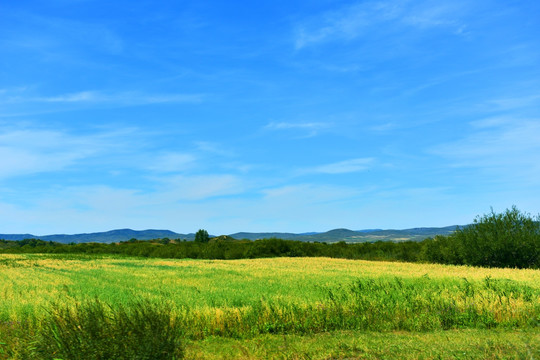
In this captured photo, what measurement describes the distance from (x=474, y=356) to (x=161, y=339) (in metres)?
7.05

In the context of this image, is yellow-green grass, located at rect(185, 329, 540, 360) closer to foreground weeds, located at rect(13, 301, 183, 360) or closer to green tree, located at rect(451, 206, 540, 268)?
foreground weeds, located at rect(13, 301, 183, 360)

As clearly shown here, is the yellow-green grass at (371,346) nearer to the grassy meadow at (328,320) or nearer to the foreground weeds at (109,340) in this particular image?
the grassy meadow at (328,320)

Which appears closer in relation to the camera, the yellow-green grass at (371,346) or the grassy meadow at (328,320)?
the yellow-green grass at (371,346)

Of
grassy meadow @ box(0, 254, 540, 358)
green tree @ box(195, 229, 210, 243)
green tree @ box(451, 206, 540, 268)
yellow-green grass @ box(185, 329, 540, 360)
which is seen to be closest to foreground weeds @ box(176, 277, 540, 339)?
grassy meadow @ box(0, 254, 540, 358)

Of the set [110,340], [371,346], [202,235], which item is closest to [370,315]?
[371,346]

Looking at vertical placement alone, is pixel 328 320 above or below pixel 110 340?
below

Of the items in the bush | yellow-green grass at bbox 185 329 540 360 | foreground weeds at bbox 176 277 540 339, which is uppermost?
the bush

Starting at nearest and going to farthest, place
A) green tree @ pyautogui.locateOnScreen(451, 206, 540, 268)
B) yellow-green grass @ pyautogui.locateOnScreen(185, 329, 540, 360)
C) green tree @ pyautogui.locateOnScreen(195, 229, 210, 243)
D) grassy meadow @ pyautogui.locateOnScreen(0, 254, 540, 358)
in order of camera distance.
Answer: yellow-green grass @ pyautogui.locateOnScreen(185, 329, 540, 360) → grassy meadow @ pyautogui.locateOnScreen(0, 254, 540, 358) → green tree @ pyautogui.locateOnScreen(451, 206, 540, 268) → green tree @ pyautogui.locateOnScreen(195, 229, 210, 243)

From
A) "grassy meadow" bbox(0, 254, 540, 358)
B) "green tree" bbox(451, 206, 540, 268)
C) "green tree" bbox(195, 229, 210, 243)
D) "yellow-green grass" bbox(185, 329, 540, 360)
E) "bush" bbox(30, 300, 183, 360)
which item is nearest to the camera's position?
"bush" bbox(30, 300, 183, 360)

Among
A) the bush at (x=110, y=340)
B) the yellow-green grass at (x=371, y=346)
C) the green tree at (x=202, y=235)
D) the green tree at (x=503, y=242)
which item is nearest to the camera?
the bush at (x=110, y=340)

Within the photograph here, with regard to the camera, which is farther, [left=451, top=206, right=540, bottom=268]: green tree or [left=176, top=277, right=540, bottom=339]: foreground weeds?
[left=451, top=206, right=540, bottom=268]: green tree

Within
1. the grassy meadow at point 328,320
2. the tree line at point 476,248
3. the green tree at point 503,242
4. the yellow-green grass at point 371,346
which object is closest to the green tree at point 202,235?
the tree line at point 476,248

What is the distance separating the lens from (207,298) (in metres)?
16.4

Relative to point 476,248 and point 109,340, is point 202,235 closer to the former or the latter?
point 476,248
